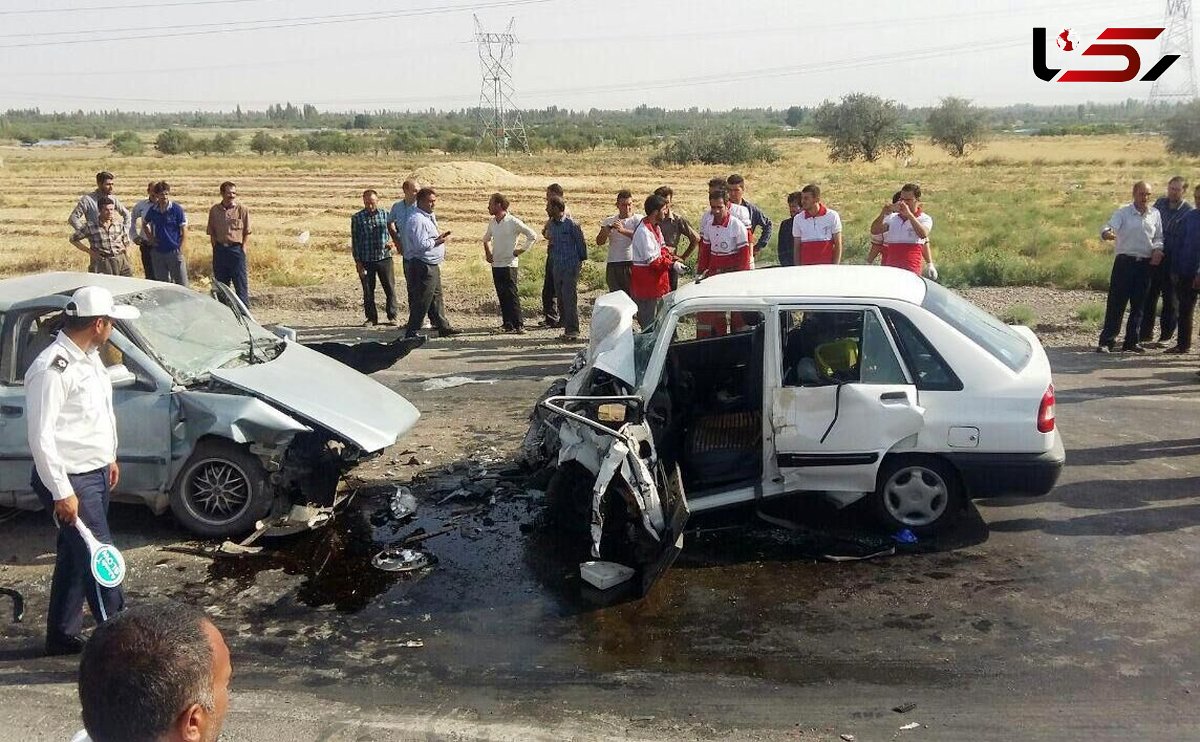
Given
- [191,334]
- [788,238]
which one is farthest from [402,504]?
[788,238]

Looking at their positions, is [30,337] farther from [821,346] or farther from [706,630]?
[821,346]

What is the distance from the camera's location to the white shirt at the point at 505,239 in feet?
43.7

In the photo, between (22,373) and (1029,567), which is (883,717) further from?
(22,373)

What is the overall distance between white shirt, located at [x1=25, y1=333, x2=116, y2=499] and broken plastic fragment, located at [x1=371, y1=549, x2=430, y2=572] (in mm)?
1767

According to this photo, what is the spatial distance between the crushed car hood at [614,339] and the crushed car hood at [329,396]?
1460 millimetres

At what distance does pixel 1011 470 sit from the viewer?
619 cm

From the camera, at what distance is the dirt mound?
48.7 metres

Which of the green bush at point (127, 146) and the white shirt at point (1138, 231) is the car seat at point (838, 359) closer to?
the white shirt at point (1138, 231)

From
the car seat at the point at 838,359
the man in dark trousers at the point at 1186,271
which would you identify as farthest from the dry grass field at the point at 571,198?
the car seat at the point at 838,359

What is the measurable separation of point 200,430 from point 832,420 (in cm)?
397

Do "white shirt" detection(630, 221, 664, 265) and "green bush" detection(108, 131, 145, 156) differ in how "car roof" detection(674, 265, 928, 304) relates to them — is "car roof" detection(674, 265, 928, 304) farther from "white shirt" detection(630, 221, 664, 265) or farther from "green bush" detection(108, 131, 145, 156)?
"green bush" detection(108, 131, 145, 156)

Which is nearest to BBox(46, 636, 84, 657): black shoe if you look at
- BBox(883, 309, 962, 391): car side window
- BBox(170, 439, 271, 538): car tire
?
BBox(170, 439, 271, 538): car tire

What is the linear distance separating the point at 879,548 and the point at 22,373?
220 inches

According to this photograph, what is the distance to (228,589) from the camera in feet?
20.1
